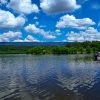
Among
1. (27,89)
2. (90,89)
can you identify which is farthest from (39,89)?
(90,89)

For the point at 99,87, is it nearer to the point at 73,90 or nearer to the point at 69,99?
the point at 73,90

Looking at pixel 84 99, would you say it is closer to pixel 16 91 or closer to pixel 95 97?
pixel 95 97

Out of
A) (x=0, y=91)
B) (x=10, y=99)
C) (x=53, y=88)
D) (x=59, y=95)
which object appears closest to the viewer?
(x=10, y=99)

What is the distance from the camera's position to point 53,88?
33281 mm

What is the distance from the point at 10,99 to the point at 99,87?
12.7m

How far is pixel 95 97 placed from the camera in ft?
90.4

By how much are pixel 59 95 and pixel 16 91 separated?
5378 millimetres

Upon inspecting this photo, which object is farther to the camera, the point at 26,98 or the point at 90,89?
the point at 90,89

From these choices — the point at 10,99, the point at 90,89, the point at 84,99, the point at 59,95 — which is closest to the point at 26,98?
the point at 10,99

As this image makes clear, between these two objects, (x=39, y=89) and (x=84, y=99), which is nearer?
(x=84, y=99)

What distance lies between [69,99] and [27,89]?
743cm

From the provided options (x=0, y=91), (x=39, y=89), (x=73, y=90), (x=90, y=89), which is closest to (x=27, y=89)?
(x=39, y=89)

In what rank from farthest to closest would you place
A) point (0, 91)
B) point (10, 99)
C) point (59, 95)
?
point (0, 91)
point (59, 95)
point (10, 99)

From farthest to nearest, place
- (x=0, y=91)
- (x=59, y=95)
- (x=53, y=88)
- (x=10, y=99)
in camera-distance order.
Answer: (x=53, y=88), (x=0, y=91), (x=59, y=95), (x=10, y=99)
